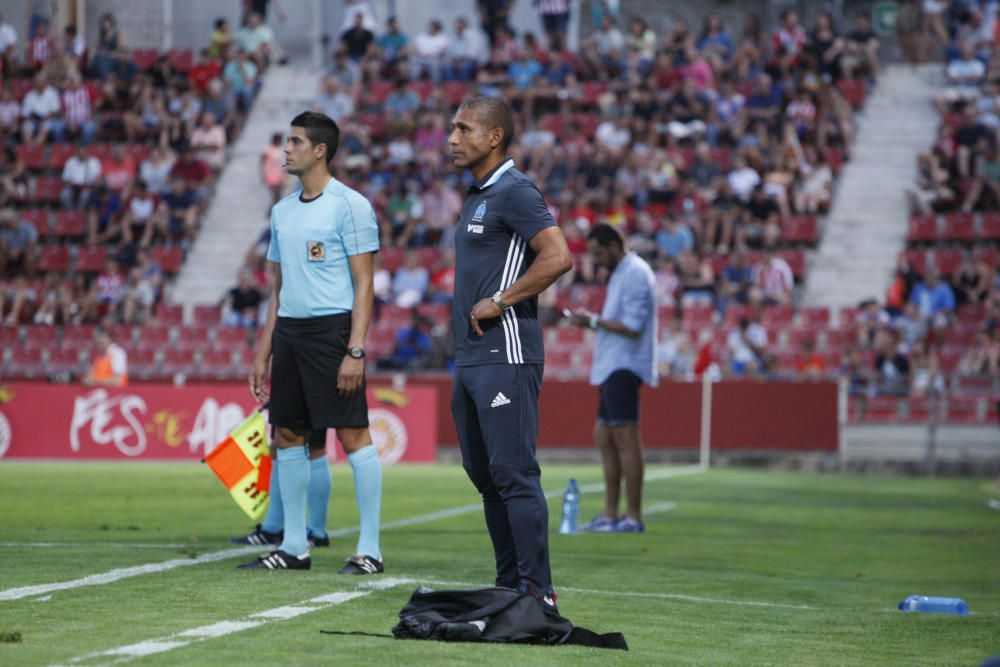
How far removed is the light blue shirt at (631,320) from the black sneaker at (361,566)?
395 centimetres

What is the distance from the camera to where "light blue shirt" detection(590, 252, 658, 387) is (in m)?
12.0

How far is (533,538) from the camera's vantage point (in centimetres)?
673

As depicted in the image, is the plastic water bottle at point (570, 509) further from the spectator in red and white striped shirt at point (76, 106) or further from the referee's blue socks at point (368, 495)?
the spectator in red and white striped shirt at point (76, 106)

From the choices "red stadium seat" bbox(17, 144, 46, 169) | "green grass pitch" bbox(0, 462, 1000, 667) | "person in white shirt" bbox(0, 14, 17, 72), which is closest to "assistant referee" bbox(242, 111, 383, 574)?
"green grass pitch" bbox(0, 462, 1000, 667)

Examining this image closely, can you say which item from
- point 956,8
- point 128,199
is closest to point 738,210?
point 956,8

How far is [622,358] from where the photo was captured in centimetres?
1205

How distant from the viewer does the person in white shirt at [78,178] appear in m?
32.0

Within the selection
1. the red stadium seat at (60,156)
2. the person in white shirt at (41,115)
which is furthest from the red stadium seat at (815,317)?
the person in white shirt at (41,115)

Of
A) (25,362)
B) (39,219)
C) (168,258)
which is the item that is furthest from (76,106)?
(25,362)

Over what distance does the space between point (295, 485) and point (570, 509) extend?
3.52 metres

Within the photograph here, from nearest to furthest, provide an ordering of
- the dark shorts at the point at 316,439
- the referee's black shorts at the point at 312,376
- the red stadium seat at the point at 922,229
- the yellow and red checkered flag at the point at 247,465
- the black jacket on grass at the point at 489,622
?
the black jacket on grass at the point at 489,622, the referee's black shorts at the point at 312,376, the dark shorts at the point at 316,439, the yellow and red checkered flag at the point at 247,465, the red stadium seat at the point at 922,229

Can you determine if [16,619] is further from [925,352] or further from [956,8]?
[956,8]

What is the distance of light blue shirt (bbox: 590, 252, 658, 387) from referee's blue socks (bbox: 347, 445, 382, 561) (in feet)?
11.9

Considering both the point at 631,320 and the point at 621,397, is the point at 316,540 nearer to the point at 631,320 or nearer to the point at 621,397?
the point at 621,397
